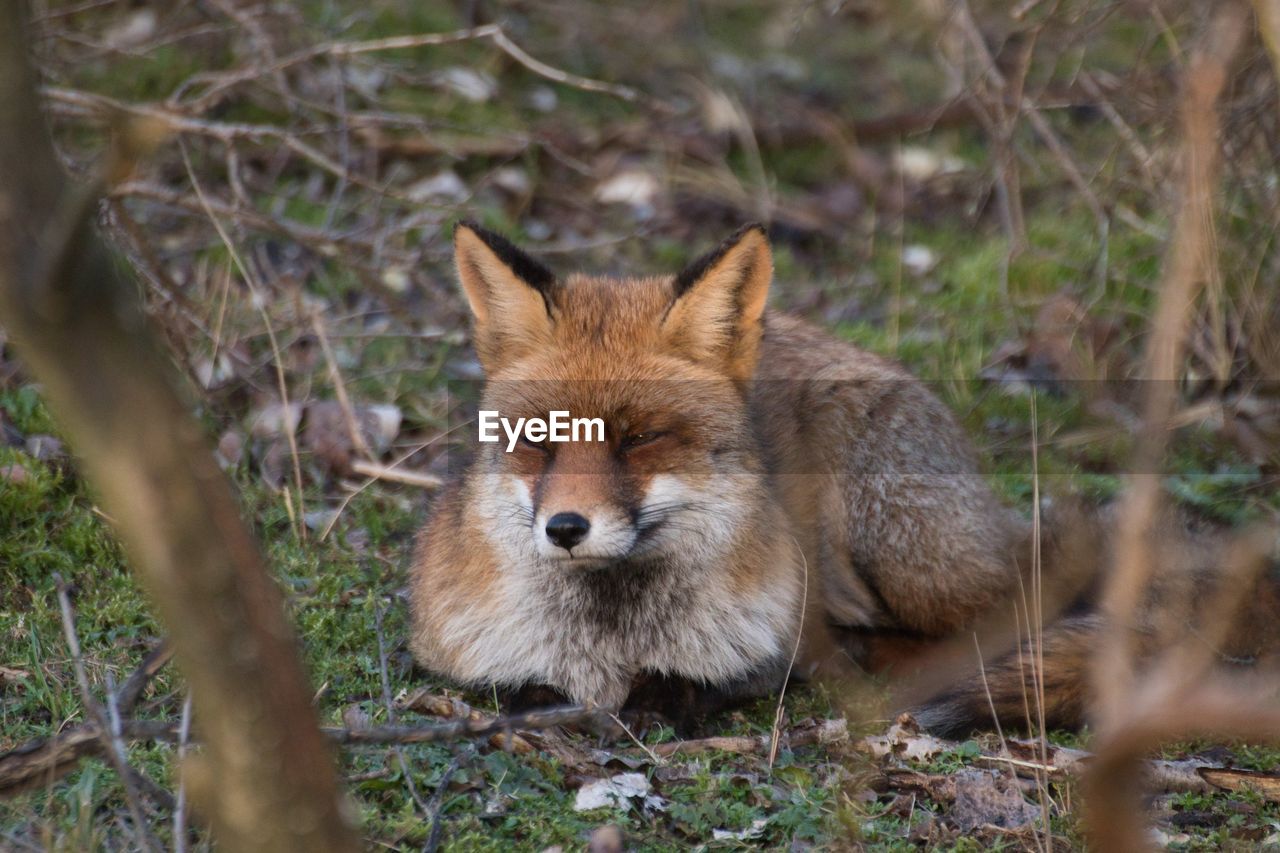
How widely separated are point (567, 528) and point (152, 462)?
1928 mm

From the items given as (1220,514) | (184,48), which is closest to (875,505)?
(1220,514)

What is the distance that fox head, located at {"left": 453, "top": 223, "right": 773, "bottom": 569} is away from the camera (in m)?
4.22

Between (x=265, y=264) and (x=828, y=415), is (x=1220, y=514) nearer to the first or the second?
(x=828, y=415)

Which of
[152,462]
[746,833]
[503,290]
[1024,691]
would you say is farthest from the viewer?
[503,290]

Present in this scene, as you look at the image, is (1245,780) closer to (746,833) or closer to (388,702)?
(746,833)

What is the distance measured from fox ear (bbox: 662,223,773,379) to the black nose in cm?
84

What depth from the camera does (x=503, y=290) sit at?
4457mm

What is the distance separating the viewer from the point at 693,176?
351 inches

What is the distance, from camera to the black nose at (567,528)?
393 centimetres

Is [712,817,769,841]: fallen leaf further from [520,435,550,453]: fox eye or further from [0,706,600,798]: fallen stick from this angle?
[520,435,550,453]: fox eye

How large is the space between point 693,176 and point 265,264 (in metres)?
3.07

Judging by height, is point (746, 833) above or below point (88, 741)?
below

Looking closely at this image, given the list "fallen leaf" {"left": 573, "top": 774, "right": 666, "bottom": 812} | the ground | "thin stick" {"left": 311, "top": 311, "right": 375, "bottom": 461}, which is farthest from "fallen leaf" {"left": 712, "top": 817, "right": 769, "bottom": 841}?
"thin stick" {"left": 311, "top": 311, "right": 375, "bottom": 461}

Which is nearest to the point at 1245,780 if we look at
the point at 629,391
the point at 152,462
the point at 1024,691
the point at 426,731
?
the point at 1024,691
